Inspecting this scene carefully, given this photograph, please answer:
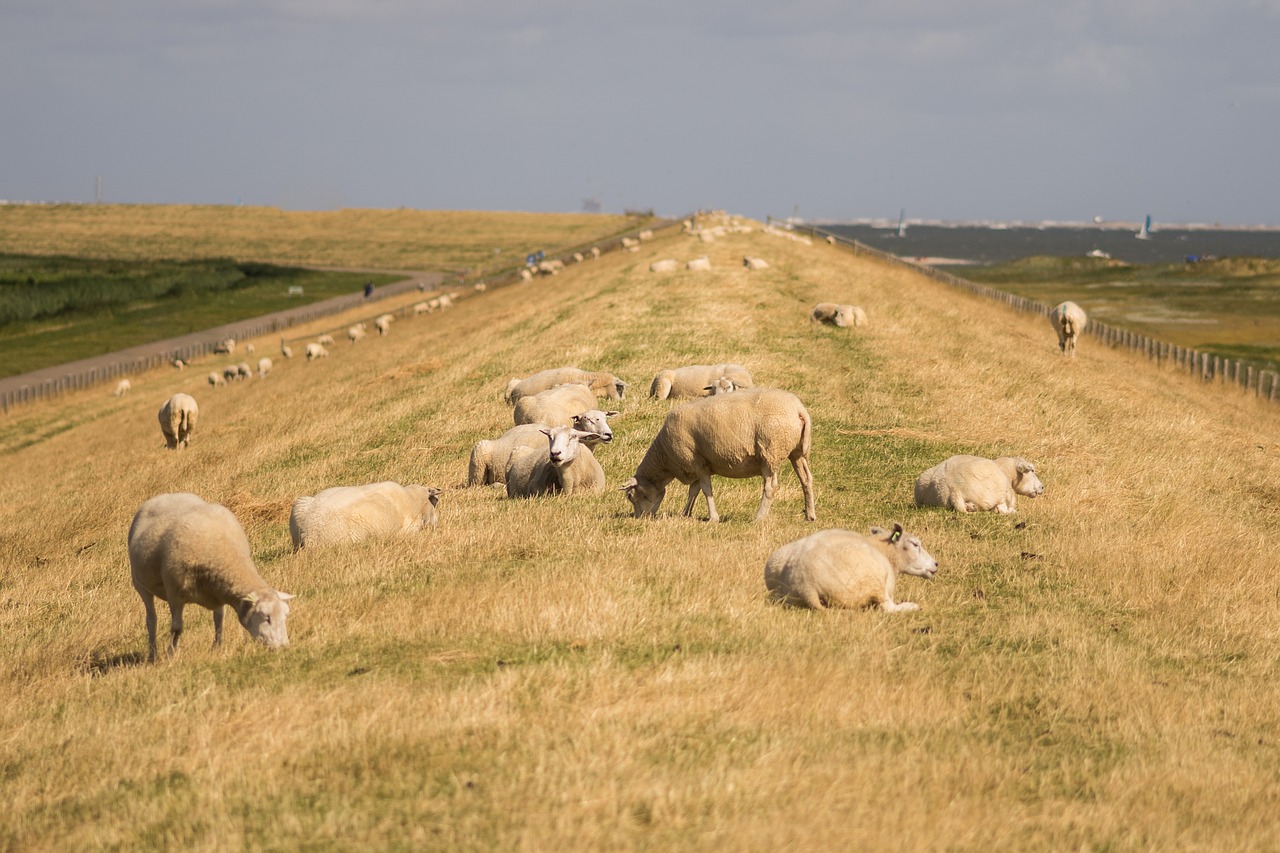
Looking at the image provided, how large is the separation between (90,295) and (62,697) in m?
89.5

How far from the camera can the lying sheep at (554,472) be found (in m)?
18.3

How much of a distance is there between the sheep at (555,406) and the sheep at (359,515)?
657cm

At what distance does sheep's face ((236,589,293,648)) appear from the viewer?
10781 millimetres

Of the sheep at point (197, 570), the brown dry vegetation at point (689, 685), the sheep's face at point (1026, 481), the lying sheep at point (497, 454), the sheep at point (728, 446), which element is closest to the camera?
the brown dry vegetation at point (689, 685)

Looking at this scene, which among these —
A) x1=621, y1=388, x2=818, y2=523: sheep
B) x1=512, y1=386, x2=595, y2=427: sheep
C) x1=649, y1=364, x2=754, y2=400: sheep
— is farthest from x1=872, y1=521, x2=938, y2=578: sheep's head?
x1=649, y1=364, x2=754, y2=400: sheep

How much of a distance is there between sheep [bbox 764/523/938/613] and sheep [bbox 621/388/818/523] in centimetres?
372

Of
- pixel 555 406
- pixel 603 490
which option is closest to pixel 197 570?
pixel 603 490

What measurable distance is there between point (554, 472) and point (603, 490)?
2.58 feet

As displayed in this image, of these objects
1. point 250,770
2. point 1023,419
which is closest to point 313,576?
point 250,770

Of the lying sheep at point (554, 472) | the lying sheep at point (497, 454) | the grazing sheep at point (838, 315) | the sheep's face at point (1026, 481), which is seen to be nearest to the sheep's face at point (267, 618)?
the lying sheep at point (554, 472)

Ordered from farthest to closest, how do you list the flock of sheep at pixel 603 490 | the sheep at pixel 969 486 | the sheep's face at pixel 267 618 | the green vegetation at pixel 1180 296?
the green vegetation at pixel 1180 296 → the sheep at pixel 969 486 → the flock of sheep at pixel 603 490 → the sheep's face at pixel 267 618

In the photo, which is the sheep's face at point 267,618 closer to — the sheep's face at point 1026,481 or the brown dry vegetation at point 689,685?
the brown dry vegetation at point 689,685

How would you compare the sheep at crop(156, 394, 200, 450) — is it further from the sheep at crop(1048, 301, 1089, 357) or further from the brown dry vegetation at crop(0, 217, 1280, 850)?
the sheep at crop(1048, 301, 1089, 357)

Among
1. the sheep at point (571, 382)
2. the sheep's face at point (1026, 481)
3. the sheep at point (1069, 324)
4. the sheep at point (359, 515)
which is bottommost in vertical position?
the sheep at point (359, 515)
